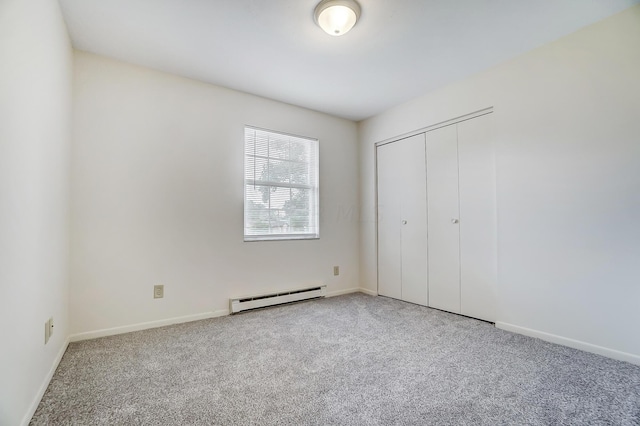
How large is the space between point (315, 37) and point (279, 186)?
1631 mm

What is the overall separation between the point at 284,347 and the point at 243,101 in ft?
8.19

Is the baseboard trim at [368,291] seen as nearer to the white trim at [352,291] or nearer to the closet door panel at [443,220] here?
the white trim at [352,291]

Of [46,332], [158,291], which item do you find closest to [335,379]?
[46,332]

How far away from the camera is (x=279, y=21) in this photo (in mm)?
2037

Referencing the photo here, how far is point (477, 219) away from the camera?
9.21 ft

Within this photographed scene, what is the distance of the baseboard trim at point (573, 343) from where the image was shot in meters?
1.91

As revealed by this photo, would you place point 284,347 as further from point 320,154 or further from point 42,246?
point 320,154

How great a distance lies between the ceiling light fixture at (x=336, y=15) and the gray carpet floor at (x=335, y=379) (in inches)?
88.8

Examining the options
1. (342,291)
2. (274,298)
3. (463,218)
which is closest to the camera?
(463,218)

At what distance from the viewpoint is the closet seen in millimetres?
2752

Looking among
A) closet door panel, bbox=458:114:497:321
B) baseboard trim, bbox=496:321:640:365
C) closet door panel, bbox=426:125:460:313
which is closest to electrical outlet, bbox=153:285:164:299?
closet door panel, bbox=426:125:460:313

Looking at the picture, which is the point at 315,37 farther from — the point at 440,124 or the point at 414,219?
the point at 414,219

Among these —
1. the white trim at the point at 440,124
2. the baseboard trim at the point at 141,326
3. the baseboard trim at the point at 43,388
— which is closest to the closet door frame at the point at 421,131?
the white trim at the point at 440,124

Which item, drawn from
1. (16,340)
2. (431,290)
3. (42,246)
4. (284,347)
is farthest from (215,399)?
(431,290)
